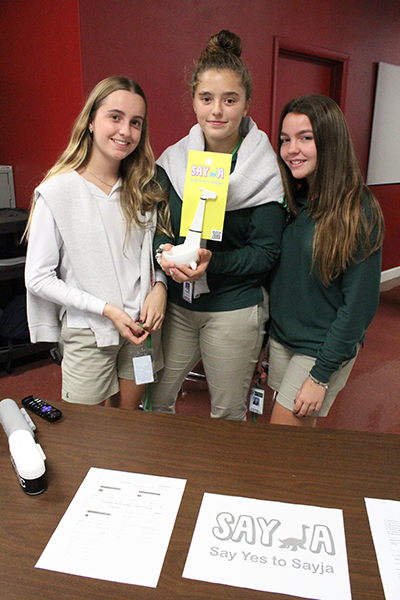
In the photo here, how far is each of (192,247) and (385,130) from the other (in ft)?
14.3

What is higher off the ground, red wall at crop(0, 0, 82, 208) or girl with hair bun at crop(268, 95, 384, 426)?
red wall at crop(0, 0, 82, 208)

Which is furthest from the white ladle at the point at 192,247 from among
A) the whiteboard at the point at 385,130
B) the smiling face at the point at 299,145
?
the whiteboard at the point at 385,130

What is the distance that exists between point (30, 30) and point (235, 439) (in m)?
2.86

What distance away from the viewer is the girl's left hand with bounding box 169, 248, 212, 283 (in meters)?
1.40

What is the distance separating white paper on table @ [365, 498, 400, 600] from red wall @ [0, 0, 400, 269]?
2.18m

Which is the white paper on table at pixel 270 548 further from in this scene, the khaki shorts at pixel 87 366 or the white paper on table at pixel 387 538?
the khaki shorts at pixel 87 366

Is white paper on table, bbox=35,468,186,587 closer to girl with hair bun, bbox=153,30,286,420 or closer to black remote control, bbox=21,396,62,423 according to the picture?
black remote control, bbox=21,396,62,423

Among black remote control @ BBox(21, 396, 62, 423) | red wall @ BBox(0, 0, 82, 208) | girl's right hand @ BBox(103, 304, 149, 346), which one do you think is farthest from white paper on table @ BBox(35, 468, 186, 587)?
red wall @ BBox(0, 0, 82, 208)

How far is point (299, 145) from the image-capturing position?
4.70 feet

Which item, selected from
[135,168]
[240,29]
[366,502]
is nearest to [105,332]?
[135,168]

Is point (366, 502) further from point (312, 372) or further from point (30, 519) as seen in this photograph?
point (30, 519)

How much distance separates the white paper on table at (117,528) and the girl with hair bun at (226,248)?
63 cm

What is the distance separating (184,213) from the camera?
1.41 m

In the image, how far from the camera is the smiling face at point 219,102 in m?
1.42
